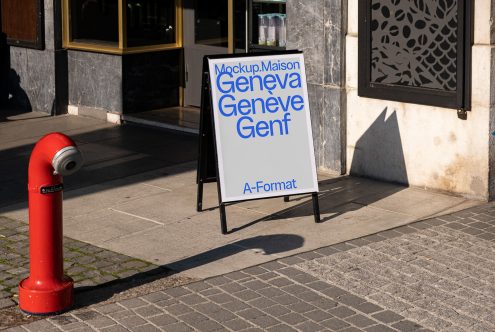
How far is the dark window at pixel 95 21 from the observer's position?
1354cm

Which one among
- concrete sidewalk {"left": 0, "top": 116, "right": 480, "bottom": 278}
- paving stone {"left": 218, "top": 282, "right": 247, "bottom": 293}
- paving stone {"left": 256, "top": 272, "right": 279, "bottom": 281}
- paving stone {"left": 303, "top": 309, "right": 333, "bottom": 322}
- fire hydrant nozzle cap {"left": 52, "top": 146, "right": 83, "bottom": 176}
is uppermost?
fire hydrant nozzle cap {"left": 52, "top": 146, "right": 83, "bottom": 176}

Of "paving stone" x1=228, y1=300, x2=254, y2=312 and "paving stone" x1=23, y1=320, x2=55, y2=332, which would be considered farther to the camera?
"paving stone" x1=228, y1=300, x2=254, y2=312

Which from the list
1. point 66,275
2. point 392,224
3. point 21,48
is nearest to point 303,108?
point 392,224

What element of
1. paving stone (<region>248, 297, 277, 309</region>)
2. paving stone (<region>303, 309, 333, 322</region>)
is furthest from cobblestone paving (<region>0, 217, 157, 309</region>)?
paving stone (<region>303, 309, 333, 322</region>)

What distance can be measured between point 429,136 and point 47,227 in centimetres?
425

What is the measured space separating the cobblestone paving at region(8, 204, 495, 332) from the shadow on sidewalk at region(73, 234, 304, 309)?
0.23 metres

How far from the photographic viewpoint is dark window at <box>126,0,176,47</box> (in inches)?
531

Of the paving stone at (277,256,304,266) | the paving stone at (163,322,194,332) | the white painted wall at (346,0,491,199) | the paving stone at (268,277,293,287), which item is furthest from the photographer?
the white painted wall at (346,0,491,199)

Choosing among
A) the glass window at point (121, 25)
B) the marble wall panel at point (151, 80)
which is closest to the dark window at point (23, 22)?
the glass window at point (121, 25)

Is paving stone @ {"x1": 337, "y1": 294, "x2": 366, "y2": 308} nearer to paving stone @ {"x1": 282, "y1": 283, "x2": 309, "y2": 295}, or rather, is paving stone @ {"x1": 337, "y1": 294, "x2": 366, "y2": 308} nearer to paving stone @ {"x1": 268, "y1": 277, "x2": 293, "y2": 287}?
paving stone @ {"x1": 282, "y1": 283, "x2": 309, "y2": 295}

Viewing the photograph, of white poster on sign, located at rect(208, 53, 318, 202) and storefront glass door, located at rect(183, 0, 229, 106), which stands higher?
storefront glass door, located at rect(183, 0, 229, 106)

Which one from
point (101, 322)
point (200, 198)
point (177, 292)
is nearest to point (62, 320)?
point (101, 322)

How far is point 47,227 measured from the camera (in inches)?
275

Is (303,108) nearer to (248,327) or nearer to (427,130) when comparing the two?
(427,130)
